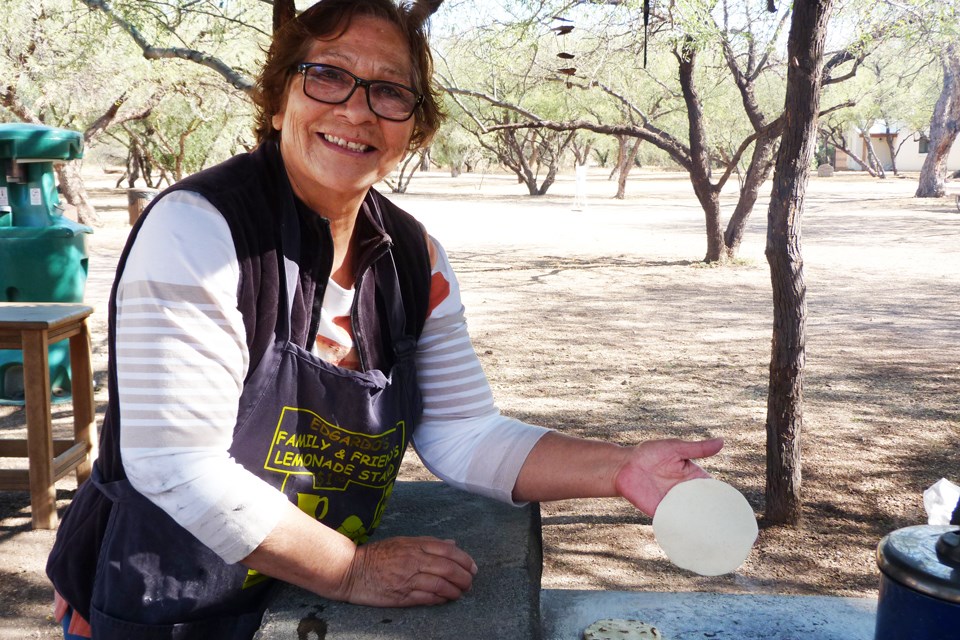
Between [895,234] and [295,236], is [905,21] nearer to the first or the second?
[895,234]

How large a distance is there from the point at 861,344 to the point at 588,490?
6.66 m

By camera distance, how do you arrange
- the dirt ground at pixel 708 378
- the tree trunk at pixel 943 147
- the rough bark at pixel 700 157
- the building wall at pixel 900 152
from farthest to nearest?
the building wall at pixel 900 152 < the tree trunk at pixel 943 147 < the rough bark at pixel 700 157 < the dirt ground at pixel 708 378

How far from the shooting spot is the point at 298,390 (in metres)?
1.49

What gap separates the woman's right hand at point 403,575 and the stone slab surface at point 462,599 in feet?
0.06

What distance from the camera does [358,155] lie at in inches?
62.7

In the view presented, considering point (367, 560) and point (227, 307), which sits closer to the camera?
point (227, 307)

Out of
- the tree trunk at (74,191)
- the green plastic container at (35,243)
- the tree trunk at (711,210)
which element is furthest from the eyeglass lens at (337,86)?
the tree trunk at (74,191)

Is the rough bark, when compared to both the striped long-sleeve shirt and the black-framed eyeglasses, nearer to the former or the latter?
the black-framed eyeglasses

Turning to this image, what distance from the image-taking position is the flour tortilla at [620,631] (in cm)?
182

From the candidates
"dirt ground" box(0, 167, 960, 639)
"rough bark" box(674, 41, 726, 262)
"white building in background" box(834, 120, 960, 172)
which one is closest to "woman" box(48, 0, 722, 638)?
"dirt ground" box(0, 167, 960, 639)

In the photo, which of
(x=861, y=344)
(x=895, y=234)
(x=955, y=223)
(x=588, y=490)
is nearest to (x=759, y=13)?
(x=861, y=344)

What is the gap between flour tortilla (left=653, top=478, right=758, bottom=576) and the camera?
147cm

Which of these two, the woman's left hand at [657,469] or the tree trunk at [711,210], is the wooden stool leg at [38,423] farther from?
the tree trunk at [711,210]

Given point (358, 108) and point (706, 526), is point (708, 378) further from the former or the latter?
point (358, 108)
